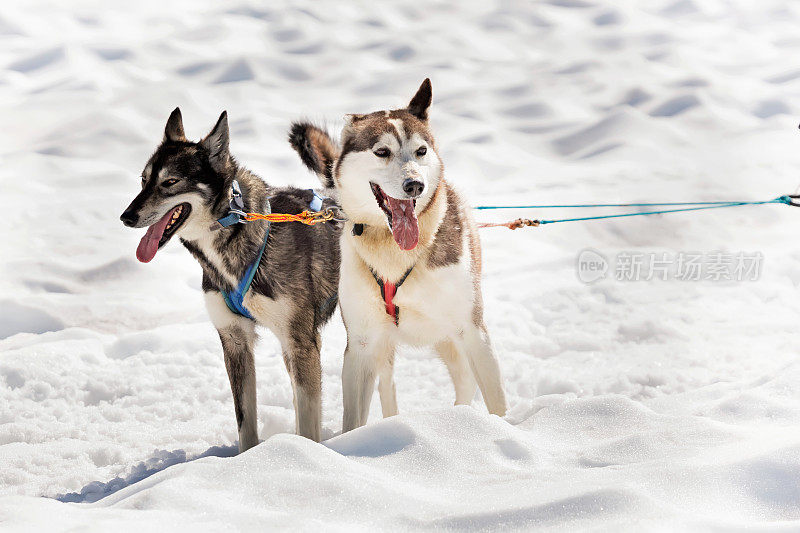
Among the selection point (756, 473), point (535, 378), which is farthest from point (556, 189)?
point (756, 473)

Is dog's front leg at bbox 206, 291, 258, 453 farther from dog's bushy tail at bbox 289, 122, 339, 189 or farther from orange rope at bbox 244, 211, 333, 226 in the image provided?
dog's bushy tail at bbox 289, 122, 339, 189

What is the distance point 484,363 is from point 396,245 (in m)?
0.60

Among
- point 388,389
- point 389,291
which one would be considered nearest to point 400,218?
point 389,291

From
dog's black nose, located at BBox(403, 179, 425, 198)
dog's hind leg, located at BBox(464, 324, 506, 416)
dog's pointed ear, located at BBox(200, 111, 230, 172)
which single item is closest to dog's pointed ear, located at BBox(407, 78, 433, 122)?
dog's black nose, located at BBox(403, 179, 425, 198)

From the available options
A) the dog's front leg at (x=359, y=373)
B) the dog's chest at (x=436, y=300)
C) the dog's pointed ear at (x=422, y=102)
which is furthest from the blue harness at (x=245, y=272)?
the dog's pointed ear at (x=422, y=102)

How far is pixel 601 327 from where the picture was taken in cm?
604

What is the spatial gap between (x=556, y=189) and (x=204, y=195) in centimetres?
703

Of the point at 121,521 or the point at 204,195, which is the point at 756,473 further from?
the point at 204,195

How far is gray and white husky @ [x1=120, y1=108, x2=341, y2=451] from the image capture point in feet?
10.6

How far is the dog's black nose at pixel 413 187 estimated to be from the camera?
9.08 feet

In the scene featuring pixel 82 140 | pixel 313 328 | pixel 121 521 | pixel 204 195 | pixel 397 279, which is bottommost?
pixel 121 521

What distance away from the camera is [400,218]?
2924mm

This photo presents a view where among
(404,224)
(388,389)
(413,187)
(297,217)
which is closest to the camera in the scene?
(413,187)

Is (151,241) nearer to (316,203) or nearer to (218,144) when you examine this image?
(218,144)
